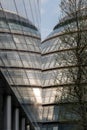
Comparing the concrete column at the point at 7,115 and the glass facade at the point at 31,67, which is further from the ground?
the glass facade at the point at 31,67

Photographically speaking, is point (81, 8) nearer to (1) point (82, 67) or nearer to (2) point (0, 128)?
(1) point (82, 67)

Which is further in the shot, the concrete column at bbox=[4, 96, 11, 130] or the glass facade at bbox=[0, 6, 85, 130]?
the concrete column at bbox=[4, 96, 11, 130]

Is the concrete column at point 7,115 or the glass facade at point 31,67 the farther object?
the concrete column at point 7,115

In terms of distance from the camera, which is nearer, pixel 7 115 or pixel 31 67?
pixel 7 115

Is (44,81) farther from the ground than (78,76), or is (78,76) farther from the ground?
(44,81)

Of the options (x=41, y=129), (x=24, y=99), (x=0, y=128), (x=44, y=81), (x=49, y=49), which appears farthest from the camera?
(x=49, y=49)

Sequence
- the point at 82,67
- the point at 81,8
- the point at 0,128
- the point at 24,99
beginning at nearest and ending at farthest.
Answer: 1. the point at 82,67
2. the point at 81,8
3. the point at 0,128
4. the point at 24,99

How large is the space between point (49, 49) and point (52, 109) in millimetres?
10484

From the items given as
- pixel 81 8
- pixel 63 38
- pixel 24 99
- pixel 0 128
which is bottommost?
pixel 0 128

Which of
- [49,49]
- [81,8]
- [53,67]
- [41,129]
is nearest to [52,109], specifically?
[41,129]

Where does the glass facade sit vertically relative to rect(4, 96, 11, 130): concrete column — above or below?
above

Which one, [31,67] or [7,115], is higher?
[31,67]

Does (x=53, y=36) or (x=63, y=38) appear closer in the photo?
(x=63, y=38)

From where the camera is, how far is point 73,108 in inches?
914
